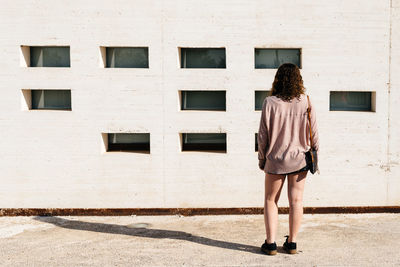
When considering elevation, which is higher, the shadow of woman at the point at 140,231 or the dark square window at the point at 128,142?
the dark square window at the point at 128,142

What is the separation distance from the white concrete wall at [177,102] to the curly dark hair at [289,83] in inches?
57.3

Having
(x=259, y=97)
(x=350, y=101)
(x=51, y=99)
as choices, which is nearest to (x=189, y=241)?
(x=259, y=97)

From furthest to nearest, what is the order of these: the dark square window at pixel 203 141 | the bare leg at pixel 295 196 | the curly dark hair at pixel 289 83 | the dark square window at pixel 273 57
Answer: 1. the dark square window at pixel 203 141
2. the dark square window at pixel 273 57
3. the bare leg at pixel 295 196
4. the curly dark hair at pixel 289 83

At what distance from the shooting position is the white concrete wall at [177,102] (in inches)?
228

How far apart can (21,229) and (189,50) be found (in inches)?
115

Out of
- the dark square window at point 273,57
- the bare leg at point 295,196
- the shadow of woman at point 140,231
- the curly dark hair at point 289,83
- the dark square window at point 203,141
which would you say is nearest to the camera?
the curly dark hair at point 289,83

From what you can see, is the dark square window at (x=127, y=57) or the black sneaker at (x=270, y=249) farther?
the dark square window at (x=127, y=57)

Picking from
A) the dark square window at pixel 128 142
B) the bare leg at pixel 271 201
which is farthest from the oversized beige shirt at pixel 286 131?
the dark square window at pixel 128 142

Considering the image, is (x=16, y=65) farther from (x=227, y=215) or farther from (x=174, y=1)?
(x=227, y=215)

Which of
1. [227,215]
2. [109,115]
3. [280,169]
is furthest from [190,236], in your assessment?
[109,115]

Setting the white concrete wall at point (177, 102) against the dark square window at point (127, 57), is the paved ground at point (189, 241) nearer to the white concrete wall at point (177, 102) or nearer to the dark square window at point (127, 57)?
the white concrete wall at point (177, 102)

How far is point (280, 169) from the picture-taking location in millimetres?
4367

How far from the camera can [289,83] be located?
4.35 meters

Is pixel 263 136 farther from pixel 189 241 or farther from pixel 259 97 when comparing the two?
pixel 259 97
